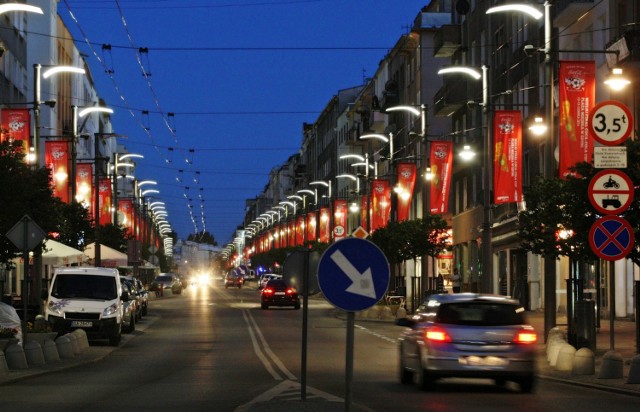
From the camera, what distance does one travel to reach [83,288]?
35.9 meters

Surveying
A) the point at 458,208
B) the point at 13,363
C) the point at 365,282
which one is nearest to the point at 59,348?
the point at 13,363

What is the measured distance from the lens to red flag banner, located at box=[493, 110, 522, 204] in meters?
38.7

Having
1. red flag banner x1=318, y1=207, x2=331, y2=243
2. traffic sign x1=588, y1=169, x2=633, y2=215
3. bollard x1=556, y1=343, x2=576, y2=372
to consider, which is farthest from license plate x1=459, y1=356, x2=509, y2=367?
red flag banner x1=318, y1=207, x2=331, y2=243

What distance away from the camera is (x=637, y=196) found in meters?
23.4

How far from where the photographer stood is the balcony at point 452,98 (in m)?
69.7

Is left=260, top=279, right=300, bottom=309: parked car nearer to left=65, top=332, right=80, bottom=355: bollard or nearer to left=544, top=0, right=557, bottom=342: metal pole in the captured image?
left=65, top=332, right=80, bottom=355: bollard

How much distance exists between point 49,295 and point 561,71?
1425cm

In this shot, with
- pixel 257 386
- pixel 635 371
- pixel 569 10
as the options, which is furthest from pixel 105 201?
pixel 635 371

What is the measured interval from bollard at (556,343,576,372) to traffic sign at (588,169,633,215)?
141 inches

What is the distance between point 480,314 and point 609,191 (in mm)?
3473

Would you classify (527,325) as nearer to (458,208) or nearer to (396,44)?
(458,208)

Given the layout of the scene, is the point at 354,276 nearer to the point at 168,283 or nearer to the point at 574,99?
the point at 574,99

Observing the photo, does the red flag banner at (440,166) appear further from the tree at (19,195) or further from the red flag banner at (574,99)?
the tree at (19,195)

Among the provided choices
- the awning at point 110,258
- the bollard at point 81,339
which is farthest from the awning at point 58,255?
the awning at point 110,258
